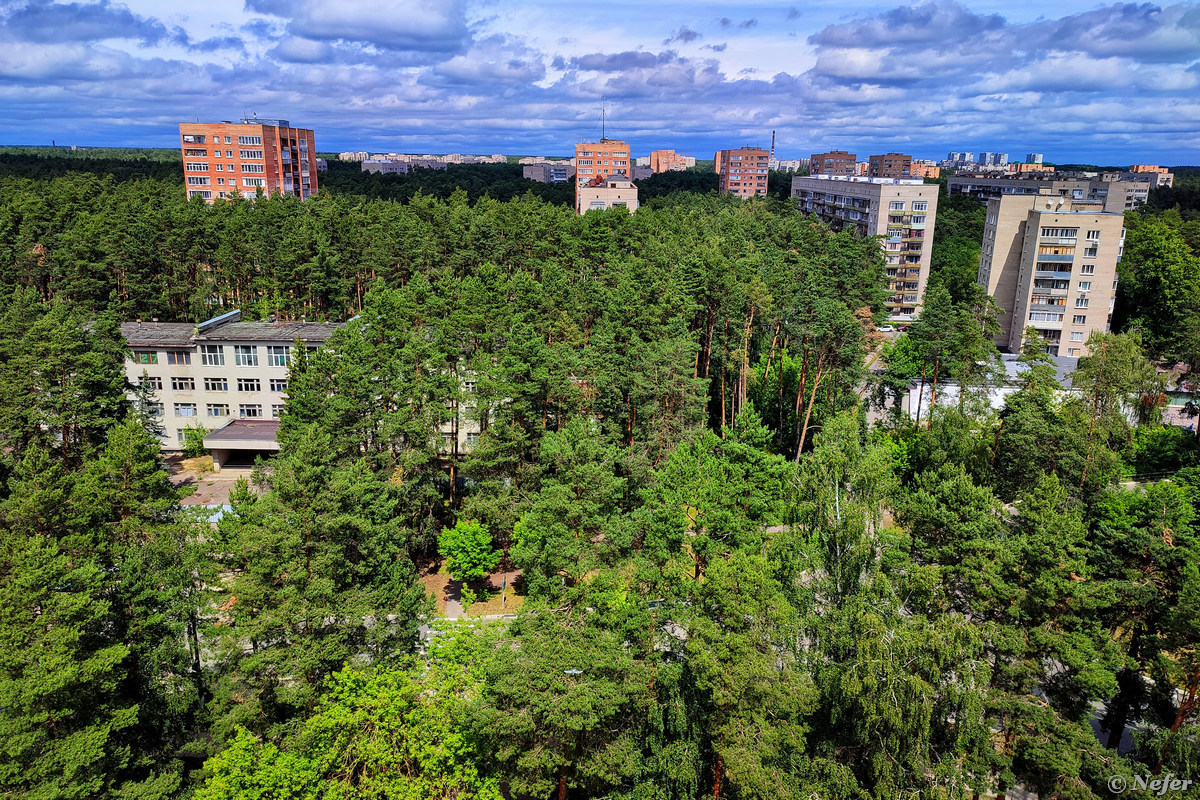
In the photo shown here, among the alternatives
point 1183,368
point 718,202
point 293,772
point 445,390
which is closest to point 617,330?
point 445,390

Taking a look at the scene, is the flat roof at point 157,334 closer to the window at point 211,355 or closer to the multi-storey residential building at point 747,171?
the window at point 211,355

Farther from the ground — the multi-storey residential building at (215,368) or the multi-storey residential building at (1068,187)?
the multi-storey residential building at (1068,187)

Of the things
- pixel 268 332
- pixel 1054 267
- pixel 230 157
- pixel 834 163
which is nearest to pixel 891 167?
pixel 834 163

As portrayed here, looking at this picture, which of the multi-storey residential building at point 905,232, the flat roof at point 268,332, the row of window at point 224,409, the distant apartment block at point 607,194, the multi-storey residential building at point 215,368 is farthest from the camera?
the distant apartment block at point 607,194

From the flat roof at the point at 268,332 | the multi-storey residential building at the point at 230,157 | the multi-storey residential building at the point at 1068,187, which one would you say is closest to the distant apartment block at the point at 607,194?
the multi-storey residential building at the point at 230,157

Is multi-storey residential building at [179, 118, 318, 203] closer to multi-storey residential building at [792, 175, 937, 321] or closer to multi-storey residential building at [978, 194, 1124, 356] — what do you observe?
multi-storey residential building at [792, 175, 937, 321]

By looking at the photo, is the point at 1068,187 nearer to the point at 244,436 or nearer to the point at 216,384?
the point at 244,436

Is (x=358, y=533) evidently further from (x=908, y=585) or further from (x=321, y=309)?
(x=321, y=309)
